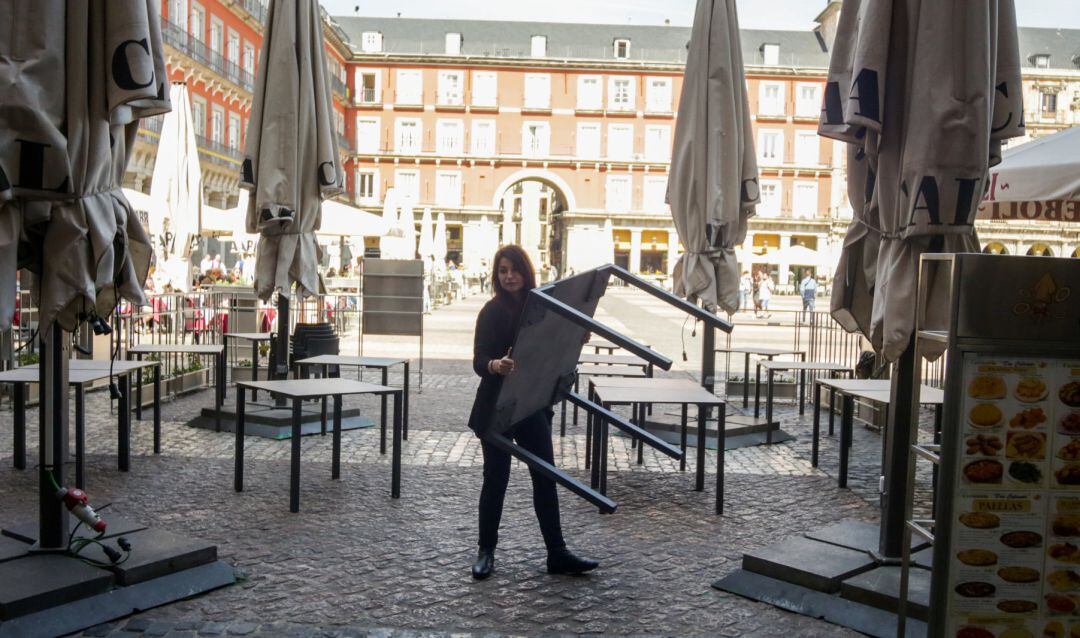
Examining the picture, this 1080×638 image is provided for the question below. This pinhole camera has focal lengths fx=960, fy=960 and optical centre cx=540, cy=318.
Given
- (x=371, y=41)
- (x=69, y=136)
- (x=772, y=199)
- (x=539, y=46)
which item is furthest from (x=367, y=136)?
(x=69, y=136)

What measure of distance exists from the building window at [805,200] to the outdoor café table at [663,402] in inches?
2221

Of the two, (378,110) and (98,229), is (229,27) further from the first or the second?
(98,229)

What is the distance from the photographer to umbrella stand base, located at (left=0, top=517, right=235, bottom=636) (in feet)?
12.2

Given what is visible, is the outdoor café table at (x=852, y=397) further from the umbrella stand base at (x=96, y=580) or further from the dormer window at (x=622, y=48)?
the dormer window at (x=622, y=48)

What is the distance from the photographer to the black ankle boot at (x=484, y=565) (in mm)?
4516

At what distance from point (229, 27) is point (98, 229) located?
39788mm

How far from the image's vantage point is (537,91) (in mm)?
60719

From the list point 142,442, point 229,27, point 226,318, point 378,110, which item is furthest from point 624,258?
point 142,442

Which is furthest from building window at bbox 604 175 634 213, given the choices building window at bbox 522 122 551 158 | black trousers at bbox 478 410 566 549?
black trousers at bbox 478 410 566 549

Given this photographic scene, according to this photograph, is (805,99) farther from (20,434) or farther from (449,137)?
(20,434)

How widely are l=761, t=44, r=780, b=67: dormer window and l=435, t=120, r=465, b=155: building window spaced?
20.6 metres

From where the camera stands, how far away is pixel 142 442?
7527 millimetres

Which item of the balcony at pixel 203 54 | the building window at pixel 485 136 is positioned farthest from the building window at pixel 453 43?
the balcony at pixel 203 54

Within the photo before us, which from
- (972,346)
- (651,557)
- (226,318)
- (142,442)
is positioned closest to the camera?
(972,346)
